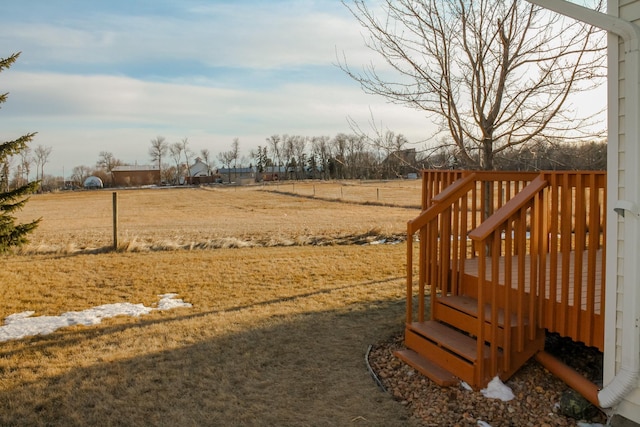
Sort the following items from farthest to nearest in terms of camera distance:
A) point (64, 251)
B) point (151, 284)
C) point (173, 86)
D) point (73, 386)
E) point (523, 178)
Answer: point (173, 86) → point (64, 251) → point (151, 284) → point (523, 178) → point (73, 386)

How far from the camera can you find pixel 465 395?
3.35 meters

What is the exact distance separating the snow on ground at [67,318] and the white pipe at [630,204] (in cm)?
493

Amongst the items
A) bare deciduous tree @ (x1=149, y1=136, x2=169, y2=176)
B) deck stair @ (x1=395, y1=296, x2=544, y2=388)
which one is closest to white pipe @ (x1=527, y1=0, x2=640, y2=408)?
deck stair @ (x1=395, y1=296, x2=544, y2=388)

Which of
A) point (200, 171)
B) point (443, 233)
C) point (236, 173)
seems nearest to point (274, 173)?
point (236, 173)

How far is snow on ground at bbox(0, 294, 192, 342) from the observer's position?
16.5 feet

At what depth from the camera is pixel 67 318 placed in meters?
5.52

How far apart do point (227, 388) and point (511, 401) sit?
2.13 meters

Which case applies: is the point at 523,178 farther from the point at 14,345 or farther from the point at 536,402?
the point at 14,345

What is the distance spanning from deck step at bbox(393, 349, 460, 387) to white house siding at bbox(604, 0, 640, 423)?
1.08 metres

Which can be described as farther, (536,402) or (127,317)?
(127,317)

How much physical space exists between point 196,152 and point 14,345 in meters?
92.5

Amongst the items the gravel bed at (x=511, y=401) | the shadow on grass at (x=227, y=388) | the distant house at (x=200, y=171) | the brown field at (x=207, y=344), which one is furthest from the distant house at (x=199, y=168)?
the gravel bed at (x=511, y=401)

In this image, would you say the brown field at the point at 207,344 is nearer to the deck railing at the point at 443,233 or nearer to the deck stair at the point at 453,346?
the deck stair at the point at 453,346

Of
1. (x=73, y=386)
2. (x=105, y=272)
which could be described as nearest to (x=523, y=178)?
(x=73, y=386)
